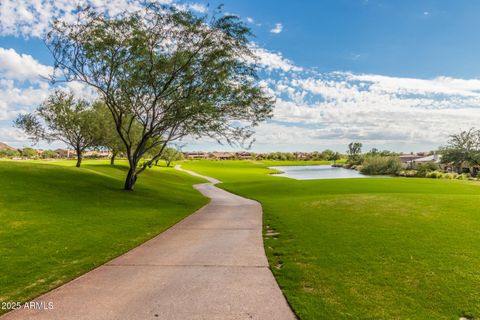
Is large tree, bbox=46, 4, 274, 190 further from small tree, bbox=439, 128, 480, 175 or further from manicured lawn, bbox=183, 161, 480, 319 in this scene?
small tree, bbox=439, 128, 480, 175

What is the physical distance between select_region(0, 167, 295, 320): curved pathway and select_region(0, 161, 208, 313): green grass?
2.55ft

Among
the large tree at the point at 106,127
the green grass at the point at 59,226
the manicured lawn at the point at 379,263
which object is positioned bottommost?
the green grass at the point at 59,226

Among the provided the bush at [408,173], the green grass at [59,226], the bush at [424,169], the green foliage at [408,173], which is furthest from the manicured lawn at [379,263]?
the bush at [408,173]

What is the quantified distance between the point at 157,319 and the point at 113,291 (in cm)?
174

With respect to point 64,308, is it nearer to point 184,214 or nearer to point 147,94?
point 184,214

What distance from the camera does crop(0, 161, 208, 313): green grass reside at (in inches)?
289

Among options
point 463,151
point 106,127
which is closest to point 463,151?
point 463,151

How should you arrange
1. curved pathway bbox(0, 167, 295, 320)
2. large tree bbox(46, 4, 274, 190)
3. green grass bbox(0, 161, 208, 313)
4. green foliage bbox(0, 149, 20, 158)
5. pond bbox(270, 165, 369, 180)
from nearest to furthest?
1. curved pathway bbox(0, 167, 295, 320)
2. green grass bbox(0, 161, 208, 313)
3. large tree bbox(46, 4, 274, 190)
4. pond bbox(270, 165, 369, 180)
5. green foliage bbox(0, 149, 20, 158)

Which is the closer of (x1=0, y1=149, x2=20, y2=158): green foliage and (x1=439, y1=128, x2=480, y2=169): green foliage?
(x1=439, y1=128, x2=480, y2=169): green foliage

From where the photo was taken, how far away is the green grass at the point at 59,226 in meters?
7.34

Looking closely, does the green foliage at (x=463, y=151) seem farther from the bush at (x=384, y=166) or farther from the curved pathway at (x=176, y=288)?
the curved pathway at (x=176, y=288)

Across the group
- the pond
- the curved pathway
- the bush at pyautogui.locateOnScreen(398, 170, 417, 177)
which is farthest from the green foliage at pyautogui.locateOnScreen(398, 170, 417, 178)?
the curved pathway

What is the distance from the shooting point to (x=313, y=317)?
510 cm

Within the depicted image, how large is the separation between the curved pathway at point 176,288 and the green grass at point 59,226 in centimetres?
78
